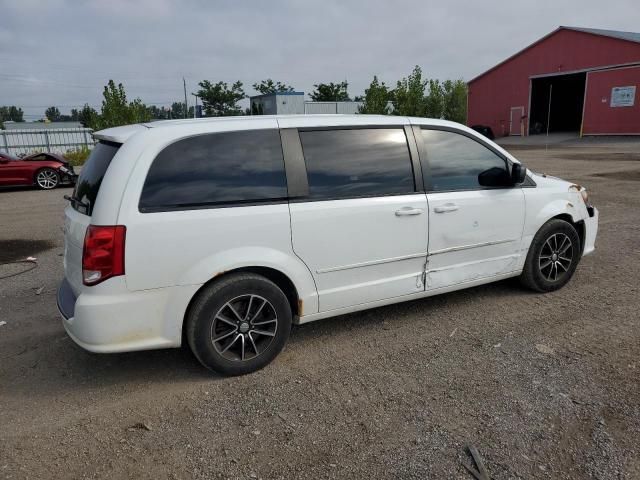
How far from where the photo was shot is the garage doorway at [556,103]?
37062mm

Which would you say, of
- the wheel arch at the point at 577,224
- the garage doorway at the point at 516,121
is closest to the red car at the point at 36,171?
the wheel arch at the point at 577,224

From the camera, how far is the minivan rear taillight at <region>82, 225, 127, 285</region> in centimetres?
308

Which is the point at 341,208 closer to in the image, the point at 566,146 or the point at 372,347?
the point at 372,347

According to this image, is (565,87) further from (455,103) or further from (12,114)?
(12,114)

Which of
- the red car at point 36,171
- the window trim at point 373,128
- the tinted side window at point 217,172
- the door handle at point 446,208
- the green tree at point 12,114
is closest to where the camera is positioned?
the tinted side window at point 217,172

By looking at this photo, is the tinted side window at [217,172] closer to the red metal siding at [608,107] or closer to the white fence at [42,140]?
the white fence at [42,140]

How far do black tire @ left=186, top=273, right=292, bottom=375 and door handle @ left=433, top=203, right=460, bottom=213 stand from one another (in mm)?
1474

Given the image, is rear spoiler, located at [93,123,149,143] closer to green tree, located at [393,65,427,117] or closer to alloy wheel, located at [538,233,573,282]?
alloy wheel, located at [538,233,573,282]

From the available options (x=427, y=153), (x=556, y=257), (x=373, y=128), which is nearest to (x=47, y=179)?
(x=373, y=128)

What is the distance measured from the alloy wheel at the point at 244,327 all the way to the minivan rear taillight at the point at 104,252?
0.74 metres

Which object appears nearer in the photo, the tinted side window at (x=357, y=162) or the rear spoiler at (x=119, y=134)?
the rear spoiler at (x=119, y=134)

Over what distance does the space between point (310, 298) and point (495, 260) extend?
6.22 ft

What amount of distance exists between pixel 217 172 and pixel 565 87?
43057 millimetres

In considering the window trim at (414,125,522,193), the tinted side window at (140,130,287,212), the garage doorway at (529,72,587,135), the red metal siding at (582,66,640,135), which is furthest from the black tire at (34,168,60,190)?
the garage doorway at (529,72,587,135)
